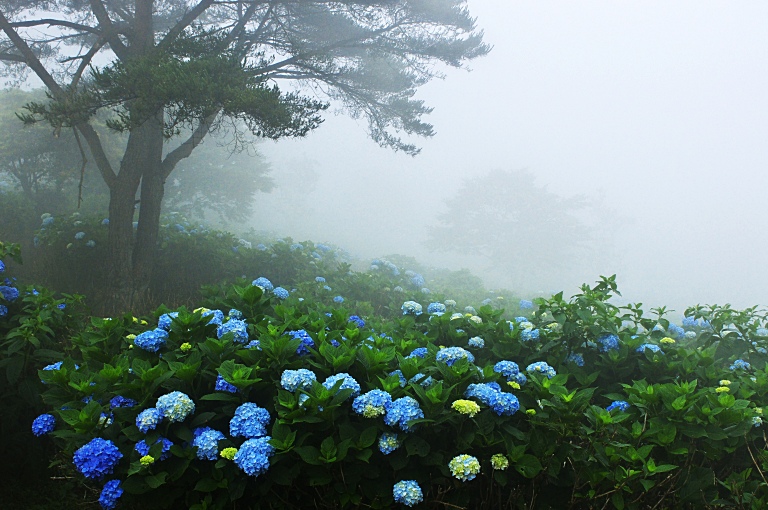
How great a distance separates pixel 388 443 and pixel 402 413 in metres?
0.14

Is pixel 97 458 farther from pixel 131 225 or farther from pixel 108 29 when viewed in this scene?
pixel 108 29

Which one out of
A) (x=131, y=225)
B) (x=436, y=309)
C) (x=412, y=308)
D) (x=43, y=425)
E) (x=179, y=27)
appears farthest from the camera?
(x=179, y=27)

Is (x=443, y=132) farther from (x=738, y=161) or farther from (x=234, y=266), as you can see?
(x=234, y=266)

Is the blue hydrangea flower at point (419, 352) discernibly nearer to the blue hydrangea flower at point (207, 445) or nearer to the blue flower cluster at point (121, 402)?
the blue hydrangea flower at point (207, 445)


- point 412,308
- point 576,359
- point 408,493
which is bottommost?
point 408,493

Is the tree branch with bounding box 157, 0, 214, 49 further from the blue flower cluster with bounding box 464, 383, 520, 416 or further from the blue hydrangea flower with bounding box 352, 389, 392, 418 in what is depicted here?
the blue flower cluster with bounding box 464, 383, 520, 416

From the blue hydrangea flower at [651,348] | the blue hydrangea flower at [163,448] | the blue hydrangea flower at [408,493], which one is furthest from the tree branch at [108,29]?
the blue hydrangea flower at [651,348]

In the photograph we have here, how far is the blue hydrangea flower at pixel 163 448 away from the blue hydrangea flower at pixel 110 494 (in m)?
0.15

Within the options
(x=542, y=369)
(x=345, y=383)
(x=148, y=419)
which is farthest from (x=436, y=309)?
(x=148, y=419)

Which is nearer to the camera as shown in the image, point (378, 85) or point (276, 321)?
point (276, 321)

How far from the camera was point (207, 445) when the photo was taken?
205cm

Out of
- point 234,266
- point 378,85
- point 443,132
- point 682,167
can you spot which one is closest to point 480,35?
point 378,85

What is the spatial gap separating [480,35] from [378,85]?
2522 mm

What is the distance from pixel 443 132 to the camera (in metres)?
178
